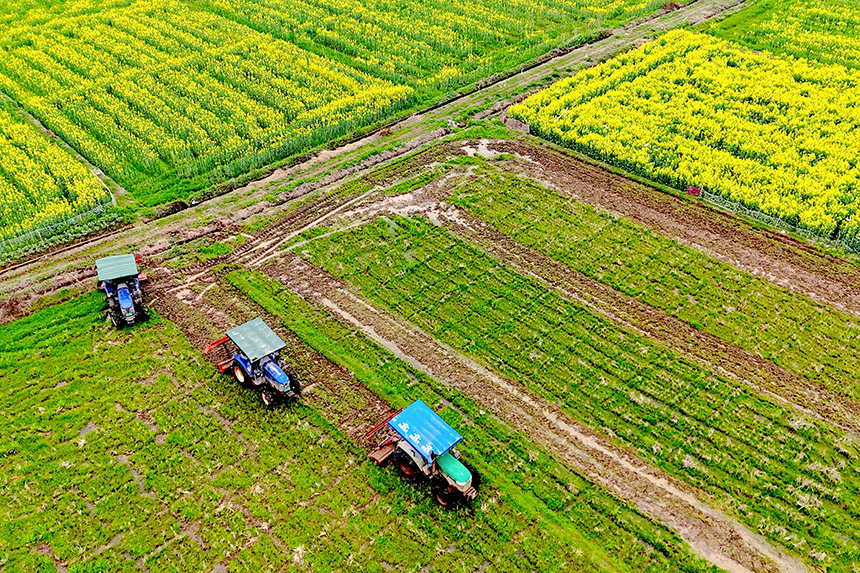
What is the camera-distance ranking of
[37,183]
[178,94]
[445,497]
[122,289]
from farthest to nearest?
[178,94] → [37,183] → [122,289] → [445,497]

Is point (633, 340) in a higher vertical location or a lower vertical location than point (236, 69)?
lower

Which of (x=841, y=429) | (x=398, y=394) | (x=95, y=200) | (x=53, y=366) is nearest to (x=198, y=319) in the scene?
(x=53, y=366)

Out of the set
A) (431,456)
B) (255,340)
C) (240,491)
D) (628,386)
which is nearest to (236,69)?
(255,340)

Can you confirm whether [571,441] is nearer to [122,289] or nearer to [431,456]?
[431,456]

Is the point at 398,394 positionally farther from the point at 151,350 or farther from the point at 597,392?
the point at 151,350

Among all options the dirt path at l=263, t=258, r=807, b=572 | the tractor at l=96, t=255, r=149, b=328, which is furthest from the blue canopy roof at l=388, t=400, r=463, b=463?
the tractor at l=96, t=255, r=149, b=328

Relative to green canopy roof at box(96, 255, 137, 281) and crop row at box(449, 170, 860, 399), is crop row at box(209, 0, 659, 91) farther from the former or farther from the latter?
green canopy roof at box(96, 255, 137, 281)

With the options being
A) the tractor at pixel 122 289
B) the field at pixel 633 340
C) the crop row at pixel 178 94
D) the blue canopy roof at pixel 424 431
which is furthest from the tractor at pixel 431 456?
the crop row at pixel 178 94
